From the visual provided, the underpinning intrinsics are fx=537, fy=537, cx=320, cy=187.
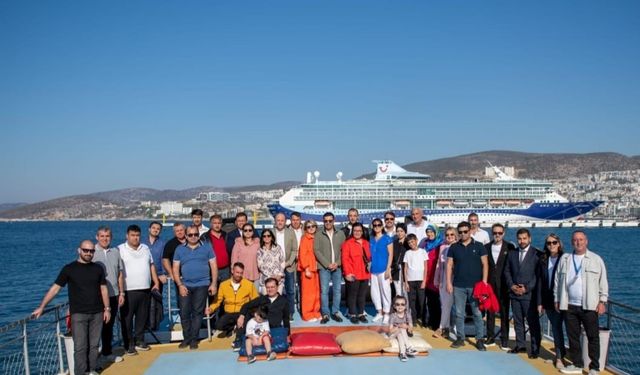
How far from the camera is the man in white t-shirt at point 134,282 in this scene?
6.41m

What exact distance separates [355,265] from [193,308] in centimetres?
235

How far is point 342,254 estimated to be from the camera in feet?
25.7

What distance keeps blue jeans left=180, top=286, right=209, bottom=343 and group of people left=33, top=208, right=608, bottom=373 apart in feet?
0.05

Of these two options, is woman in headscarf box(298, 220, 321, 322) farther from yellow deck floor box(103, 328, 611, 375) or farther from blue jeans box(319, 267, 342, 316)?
yellow deck floor box(103, 328, 611, 375)

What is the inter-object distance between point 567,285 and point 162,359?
455 cm

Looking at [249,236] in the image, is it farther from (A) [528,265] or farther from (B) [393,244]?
(A) [528,265]

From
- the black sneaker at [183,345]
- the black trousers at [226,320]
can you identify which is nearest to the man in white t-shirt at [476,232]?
the black trousers at [226,320]

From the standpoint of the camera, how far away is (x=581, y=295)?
5.46 m

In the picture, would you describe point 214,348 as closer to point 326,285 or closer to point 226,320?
point 226,320

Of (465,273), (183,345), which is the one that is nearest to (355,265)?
(465,273)

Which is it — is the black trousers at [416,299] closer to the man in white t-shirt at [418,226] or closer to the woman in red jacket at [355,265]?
the woman in red jacket at [355,265]

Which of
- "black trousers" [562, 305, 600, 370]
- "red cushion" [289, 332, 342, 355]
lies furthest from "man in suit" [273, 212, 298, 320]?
"black trousers" [562, 305, 600, 370]

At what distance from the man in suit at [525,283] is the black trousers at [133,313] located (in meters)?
4.37

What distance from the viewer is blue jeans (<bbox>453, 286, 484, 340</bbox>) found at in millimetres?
6574
